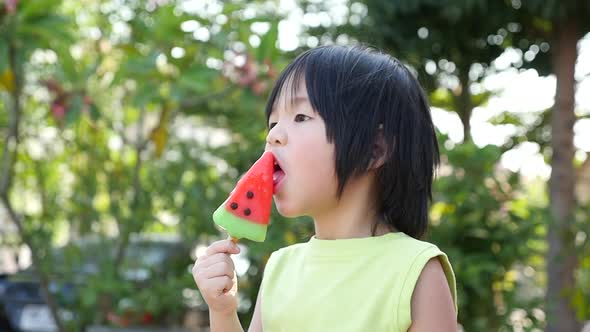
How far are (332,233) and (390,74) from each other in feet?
1.10

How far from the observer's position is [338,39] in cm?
462

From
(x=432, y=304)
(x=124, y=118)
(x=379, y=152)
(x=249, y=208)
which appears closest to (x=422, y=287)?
(x=432, y=304)

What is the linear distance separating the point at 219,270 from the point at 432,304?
1.34 feet

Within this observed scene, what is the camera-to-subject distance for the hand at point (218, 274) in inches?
62.1

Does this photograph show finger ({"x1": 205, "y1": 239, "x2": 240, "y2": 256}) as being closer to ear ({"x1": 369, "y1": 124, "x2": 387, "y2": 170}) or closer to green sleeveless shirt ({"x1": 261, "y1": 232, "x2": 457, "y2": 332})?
green sleeveless shirt ({"x1": 261, "y1": 232, "x2": 457, "y2": 332})

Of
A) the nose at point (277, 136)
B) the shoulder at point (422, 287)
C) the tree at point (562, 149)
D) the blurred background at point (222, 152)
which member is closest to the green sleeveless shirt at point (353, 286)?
the shoulder at point (422, 287)

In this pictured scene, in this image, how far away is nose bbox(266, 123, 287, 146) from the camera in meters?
1.56

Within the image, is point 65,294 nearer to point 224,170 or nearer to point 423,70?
point 224,170

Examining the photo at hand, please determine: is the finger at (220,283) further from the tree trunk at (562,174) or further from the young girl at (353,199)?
the tree trunk at (562,174)

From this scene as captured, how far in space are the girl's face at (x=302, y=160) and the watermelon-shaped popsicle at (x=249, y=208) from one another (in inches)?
0.9

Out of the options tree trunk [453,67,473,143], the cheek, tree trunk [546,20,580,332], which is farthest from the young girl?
tree trunk [453,67,473,143]

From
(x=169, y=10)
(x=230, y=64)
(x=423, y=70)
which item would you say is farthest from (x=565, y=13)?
(x=169, y=10)

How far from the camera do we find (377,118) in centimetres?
156

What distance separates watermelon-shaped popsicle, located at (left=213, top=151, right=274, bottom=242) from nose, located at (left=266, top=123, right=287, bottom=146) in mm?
28
